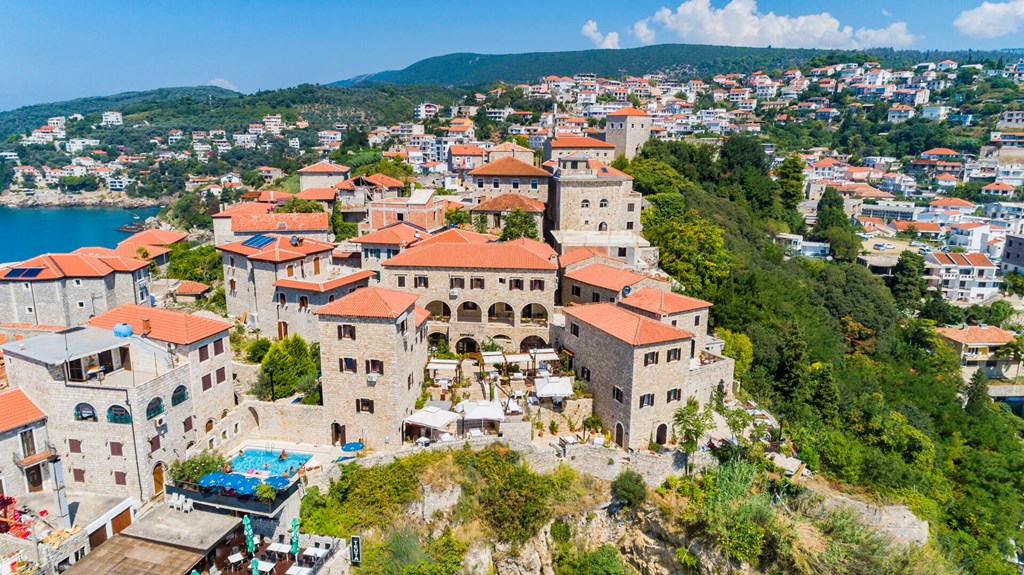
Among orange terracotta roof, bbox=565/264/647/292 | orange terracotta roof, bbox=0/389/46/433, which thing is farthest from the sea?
orange terracotta roof, bbox=565/264/647/292

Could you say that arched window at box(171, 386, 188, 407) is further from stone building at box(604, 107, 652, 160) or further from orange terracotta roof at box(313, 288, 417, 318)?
stone building at box(604, 107, 652, 160)

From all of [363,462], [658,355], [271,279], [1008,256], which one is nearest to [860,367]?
[658,355]

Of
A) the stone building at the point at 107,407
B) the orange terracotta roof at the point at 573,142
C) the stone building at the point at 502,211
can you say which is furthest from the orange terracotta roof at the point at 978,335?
the stone building at the point at 107,407

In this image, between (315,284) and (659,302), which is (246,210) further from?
(659,302)

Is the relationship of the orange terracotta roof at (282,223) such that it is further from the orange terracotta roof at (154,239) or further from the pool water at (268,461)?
the pool water at (268,461)

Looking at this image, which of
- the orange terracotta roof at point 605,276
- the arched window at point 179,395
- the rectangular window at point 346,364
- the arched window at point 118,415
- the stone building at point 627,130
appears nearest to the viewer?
the arched window at point 118,415

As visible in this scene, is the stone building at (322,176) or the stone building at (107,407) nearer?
the stone building at (107,407)
